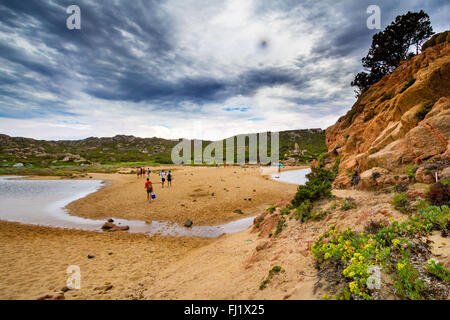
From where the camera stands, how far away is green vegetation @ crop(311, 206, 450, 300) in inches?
123

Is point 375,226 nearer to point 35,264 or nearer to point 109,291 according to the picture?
point 109,291

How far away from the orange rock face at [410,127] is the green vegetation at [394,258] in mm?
4346

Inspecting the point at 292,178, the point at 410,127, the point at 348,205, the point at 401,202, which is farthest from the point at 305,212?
the point at 292,178

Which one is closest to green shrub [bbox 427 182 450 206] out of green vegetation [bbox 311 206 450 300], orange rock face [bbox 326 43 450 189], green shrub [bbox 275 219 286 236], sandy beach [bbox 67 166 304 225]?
green vegetation [bbox 311 206 450 300]

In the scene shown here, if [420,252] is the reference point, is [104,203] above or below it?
below

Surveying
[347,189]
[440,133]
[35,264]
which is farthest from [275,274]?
[35,264]

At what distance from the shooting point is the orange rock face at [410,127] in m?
8.05

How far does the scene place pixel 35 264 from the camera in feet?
29.7

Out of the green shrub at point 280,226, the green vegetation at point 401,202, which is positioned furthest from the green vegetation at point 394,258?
the green shrub at point 280,226

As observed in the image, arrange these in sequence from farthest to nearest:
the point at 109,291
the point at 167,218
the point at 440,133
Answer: the point at 167,218
the point at 440,133
the point at 109,291

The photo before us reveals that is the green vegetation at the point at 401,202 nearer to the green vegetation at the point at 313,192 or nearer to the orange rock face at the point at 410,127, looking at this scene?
the orange rock face at the point at 410,127

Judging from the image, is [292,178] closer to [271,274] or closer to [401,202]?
[401,202]
